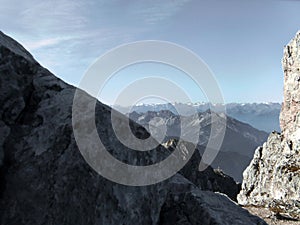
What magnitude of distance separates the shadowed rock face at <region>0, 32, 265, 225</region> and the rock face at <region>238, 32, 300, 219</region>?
5278cm

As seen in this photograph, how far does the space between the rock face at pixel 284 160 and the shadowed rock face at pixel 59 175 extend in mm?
52775

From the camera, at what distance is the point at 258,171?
111312 mm

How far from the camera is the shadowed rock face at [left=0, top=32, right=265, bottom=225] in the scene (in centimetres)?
1180

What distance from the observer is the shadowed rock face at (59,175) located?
11.8m

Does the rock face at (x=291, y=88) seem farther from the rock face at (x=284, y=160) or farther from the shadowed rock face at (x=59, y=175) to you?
the shadowed rock face at (x=59, y=175)

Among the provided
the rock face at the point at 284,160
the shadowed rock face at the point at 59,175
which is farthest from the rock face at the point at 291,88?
the shadowed rock face at the point at 59,175

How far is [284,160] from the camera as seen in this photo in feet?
325

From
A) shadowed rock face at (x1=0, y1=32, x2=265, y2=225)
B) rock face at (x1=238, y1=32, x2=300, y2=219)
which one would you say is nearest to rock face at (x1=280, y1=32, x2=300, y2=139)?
rock face at (x1=238, y1=32, x2=300, y2=219)

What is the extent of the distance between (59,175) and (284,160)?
324 ft

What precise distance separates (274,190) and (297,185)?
10927 millimetres

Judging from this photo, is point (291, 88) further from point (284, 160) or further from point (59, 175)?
point (59, 175)

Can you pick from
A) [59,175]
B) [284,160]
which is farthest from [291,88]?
[59,175]

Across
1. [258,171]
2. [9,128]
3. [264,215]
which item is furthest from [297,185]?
[9,128]

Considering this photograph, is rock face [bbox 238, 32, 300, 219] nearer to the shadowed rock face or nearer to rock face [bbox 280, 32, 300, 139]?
rock face [bbox 280, 32, 300, 139]
